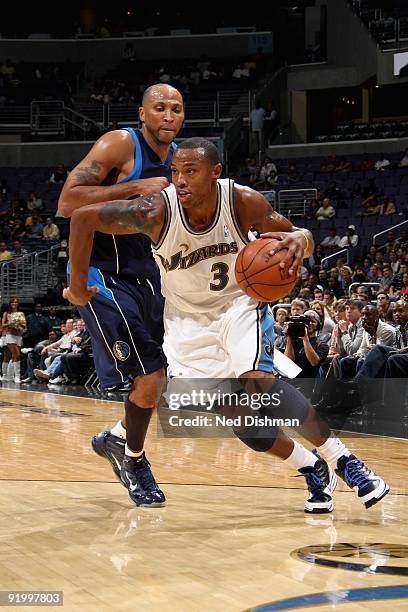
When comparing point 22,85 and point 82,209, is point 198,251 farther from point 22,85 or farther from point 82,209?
point 22,85

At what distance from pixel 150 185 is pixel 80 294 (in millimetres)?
554

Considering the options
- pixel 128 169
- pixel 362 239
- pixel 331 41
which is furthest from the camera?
pixel 331 41

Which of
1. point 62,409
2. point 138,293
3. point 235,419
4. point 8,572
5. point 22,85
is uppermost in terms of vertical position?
point 22,85

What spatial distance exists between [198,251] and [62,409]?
5.88 metres

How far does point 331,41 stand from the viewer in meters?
23.7

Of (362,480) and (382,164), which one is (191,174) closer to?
(362,480)

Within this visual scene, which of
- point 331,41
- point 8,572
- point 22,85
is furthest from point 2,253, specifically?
point 8,572

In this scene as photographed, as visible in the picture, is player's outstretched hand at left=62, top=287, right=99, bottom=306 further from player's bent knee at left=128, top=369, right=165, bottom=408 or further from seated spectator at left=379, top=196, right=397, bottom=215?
seated spectator at left=379, top=196, right=397, bottom=215

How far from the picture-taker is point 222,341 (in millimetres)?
3912

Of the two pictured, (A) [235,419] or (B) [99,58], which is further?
(B) [99,58]

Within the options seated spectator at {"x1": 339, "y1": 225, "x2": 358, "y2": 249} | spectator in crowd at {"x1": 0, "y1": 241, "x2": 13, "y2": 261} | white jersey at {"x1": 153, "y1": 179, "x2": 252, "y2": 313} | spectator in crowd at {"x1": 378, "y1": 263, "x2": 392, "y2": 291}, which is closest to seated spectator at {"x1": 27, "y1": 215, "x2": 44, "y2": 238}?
spectator in crowd at {"x1": 0, "y1": 241, "x2": 13, "y2": 261}

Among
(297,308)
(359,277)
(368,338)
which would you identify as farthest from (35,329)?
(368,338)

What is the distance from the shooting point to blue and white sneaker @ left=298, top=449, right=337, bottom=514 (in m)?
3.98

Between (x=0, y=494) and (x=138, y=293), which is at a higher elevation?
(x=138, y=293)
